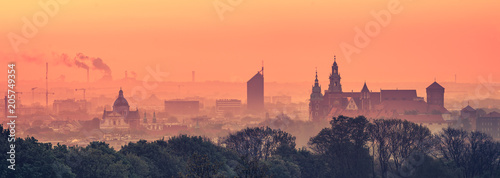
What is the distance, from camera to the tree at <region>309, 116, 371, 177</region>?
117562 millimetres

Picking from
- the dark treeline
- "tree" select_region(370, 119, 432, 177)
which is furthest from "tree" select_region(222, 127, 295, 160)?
"tree" select_region(370, 119, 432, 177)

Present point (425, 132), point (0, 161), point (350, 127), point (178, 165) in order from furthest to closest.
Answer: point (425, 132) < point (350, 127) < point (178, 165) < point (0, 161)

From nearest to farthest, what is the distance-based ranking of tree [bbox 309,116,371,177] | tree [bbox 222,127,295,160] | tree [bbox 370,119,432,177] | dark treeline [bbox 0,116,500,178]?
1. dark treeline [bbox 0,116,500,178]
2. tree [bbox 309,116,371,177]
3. tree [bbox 370,119,432,177]
4. tree [bbox 222,127,295,160]

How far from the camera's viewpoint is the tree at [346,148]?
118 metres

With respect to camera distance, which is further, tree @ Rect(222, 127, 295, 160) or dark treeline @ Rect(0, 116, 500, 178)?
tree @ Rect(222, 127, 295, 160)

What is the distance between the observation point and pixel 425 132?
134m

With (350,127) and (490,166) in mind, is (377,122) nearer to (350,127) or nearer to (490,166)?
(350,127)

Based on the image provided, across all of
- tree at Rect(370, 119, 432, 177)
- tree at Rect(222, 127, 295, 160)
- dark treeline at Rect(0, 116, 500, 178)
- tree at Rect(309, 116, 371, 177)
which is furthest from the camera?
tree at Rect(222, 127, 295, 160)

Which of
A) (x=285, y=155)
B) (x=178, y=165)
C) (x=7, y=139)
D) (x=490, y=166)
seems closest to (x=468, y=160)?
(x=490, y=166)

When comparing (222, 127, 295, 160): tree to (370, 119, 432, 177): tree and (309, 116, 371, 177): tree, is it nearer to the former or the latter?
(309, 116, 371, 177): tree

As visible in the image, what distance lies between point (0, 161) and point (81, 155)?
1231 cm

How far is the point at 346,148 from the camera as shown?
395 feet

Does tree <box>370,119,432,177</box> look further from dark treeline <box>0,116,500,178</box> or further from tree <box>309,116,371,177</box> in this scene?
tree <box>309,116,371,177</box>

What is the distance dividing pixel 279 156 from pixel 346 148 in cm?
804
